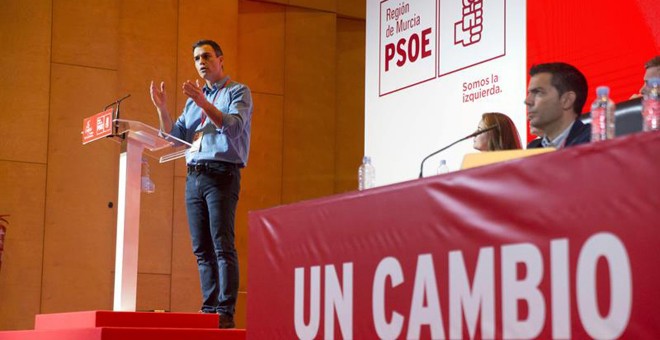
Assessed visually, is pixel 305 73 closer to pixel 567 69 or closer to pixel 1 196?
pixel 1 196

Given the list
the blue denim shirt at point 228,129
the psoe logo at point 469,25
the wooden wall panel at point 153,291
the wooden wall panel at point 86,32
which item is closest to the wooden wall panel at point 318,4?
the wooden wall panel at point 86,32

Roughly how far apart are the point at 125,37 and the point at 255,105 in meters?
1.10

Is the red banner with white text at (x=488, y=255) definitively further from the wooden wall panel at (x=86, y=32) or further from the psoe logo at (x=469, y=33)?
the wooden wall panel at (x=86, y=32)

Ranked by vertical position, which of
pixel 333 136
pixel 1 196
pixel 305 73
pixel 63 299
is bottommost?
pixel 63 299

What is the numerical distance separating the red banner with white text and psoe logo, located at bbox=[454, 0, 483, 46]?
10.1 feet

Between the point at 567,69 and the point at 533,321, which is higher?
the point at 567,69

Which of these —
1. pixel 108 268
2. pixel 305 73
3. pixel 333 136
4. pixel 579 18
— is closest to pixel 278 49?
pixel 305 73

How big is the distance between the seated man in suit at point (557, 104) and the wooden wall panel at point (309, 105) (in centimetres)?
420

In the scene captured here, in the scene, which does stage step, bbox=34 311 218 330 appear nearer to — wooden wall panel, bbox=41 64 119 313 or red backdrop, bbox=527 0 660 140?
red backdrop, bbox=527 0 660 140

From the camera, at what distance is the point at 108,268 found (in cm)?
644

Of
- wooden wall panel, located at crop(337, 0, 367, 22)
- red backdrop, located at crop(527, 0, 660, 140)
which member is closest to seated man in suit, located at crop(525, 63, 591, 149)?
red backdrop, located at crop(527, 0, 660, 140)

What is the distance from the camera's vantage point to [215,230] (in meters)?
3.93

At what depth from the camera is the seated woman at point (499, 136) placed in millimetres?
3713

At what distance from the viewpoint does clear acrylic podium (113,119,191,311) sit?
13.0 feet
